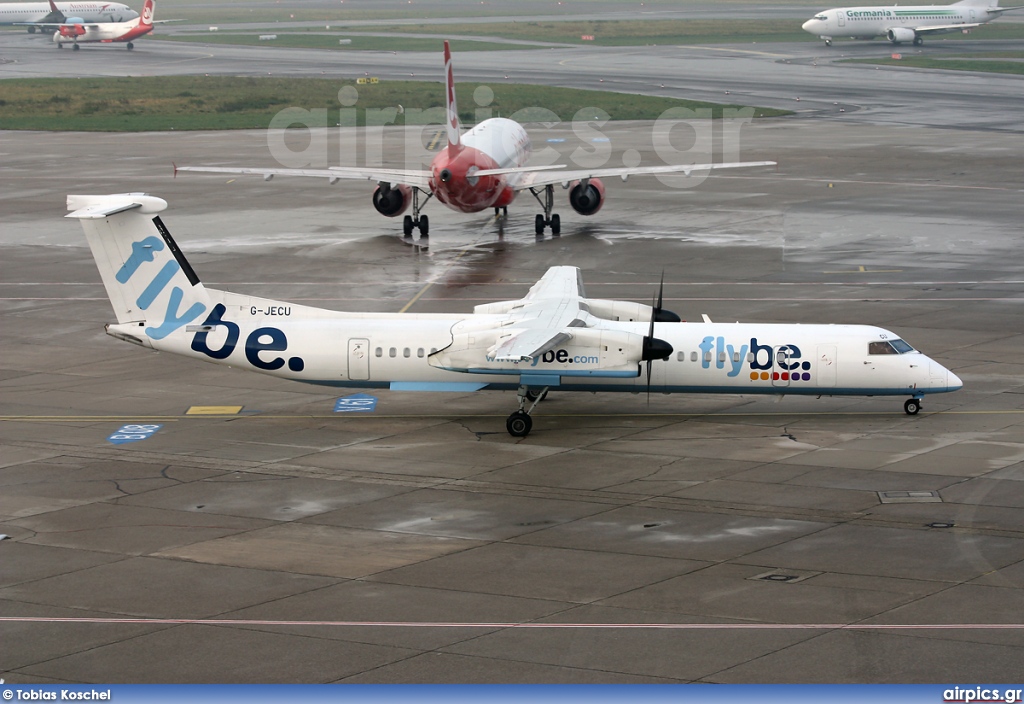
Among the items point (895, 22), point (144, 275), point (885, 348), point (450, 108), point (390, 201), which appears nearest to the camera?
point (144, 275)

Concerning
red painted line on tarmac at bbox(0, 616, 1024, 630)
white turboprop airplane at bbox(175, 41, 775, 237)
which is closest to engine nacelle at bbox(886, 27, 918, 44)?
white turboprop airplane at bbox(175, 41, 775, 237)

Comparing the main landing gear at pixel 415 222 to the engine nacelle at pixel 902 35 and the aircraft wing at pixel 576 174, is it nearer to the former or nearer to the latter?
the aircraft wing at pixel 576 174

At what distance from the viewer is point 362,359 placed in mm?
33688

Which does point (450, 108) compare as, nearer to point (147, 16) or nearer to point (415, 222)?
point (415, 222)

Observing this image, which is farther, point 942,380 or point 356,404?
point 356,404

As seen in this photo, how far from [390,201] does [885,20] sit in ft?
325

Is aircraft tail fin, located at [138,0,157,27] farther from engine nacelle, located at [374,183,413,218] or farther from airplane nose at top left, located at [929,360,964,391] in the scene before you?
airplane nose at top left, located at [929,360,964,391]

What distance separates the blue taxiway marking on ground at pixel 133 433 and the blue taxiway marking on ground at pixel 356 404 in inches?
193

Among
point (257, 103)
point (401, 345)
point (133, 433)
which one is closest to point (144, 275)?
point (133, 433)

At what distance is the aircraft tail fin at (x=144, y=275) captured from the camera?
1314 inches

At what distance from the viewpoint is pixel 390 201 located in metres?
58.3

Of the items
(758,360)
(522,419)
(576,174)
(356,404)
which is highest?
(576,174)

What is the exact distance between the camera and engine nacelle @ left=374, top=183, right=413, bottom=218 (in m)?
58.3

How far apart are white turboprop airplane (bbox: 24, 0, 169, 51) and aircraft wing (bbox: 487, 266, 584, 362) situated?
125 metres
